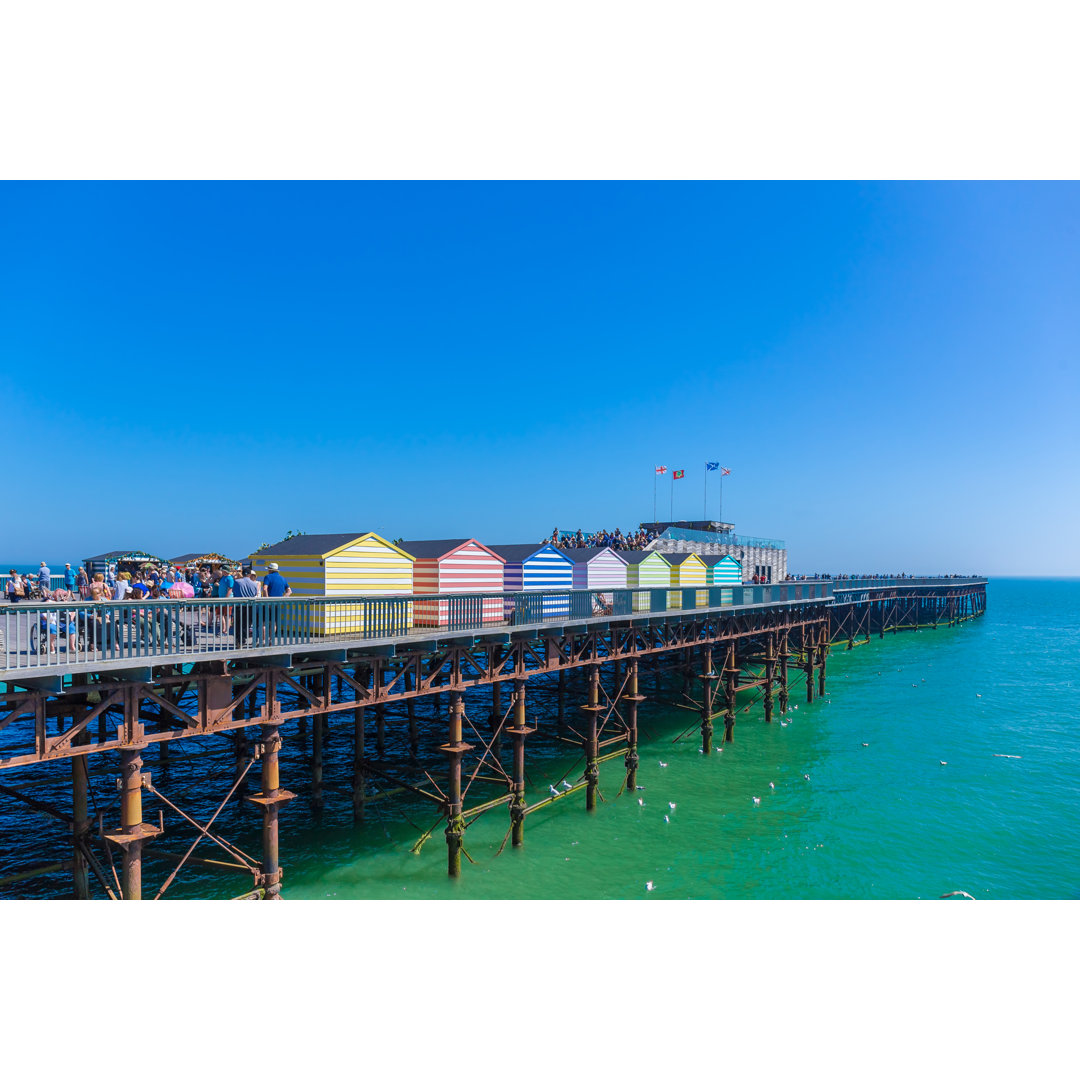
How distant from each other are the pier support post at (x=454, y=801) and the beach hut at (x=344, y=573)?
9.18 ft

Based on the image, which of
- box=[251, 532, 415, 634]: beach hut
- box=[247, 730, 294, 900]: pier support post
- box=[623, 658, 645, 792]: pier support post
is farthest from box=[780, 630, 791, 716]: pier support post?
box=[247, 730, 294, 900]: pier support post

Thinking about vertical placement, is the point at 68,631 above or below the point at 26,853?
above

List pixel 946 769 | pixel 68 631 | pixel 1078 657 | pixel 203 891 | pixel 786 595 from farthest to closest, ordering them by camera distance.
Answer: pixel 1078 657 < pixel 786 595 < pixel 946 769 < pixel 203 891 < pixel 68 631

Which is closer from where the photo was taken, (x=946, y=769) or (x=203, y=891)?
(x=203, y=891)

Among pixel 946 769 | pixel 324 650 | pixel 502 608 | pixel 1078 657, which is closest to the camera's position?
pixel 324 650

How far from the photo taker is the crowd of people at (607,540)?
37.0 meters

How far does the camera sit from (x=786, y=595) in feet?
135

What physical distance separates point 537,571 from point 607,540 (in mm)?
18941

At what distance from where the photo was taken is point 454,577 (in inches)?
824

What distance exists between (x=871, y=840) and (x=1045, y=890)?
4.20 m

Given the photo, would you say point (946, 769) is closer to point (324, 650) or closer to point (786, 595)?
point (786, 595)

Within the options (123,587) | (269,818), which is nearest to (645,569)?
(269,818)

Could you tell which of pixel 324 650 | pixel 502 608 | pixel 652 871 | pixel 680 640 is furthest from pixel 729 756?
pixel 324 650

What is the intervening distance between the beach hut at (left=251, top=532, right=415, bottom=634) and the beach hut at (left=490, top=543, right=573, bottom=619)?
510 centimetres
